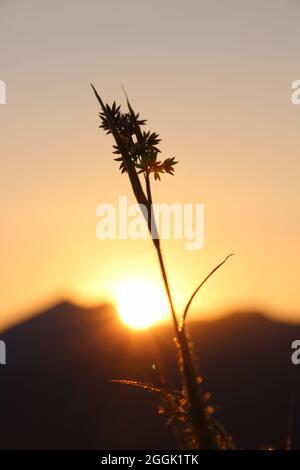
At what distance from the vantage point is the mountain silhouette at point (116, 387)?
16.5m

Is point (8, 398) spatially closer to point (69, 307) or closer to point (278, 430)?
point (69, 307)

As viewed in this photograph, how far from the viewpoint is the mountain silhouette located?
16531 millimetres

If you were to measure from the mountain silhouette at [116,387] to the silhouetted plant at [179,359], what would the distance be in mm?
13700

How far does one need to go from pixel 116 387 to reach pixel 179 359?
58.1ft

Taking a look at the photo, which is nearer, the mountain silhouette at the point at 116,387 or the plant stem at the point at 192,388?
the plant stem at the point at 192,388

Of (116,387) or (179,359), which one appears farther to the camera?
(116,387)

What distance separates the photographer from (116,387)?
61.2 ft

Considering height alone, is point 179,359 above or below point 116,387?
above

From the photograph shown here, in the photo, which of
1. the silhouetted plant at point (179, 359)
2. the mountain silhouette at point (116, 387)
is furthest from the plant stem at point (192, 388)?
the mountain silhouette at point (116, 387)

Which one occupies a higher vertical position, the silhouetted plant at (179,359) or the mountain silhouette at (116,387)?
the silhouetted plant at (179,359)

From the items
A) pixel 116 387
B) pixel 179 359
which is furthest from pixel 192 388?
pixel 116 387

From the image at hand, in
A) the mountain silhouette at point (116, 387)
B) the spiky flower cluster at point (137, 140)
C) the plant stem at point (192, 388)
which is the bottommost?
the mountain silhouette at point (116, 387)

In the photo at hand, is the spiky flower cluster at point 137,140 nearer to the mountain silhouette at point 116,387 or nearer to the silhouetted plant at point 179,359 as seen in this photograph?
the silhouetted plant at point 179,359

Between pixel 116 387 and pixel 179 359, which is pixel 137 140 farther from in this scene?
pixel 116 387
